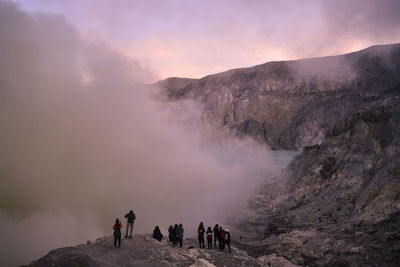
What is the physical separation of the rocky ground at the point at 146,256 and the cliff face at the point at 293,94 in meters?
83.5

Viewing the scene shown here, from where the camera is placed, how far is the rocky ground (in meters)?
8.75

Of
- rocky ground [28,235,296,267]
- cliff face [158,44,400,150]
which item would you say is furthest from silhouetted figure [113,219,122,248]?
cliff face [158,44,400,150]

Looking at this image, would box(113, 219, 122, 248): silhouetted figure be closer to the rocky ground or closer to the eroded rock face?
the rocky ground

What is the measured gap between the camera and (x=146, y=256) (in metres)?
9.80

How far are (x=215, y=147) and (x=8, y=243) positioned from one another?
8717 centimetres

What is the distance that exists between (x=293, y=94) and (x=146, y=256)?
9879 cm

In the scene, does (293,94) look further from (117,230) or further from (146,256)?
(146,256)

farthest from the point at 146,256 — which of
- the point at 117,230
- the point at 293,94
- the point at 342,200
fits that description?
the point at 293,94

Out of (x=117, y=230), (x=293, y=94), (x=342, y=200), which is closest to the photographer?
(x=117, y=230)

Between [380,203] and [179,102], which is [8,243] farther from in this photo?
[179,102]

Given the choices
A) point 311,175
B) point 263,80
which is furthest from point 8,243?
point 263,80

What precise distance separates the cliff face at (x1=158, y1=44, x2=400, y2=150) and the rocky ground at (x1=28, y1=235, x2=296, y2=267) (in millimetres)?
83480

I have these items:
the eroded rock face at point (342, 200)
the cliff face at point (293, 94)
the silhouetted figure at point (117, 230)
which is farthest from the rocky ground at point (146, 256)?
the cliff face at point (293, 94)

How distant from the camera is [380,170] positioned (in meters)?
15.6
